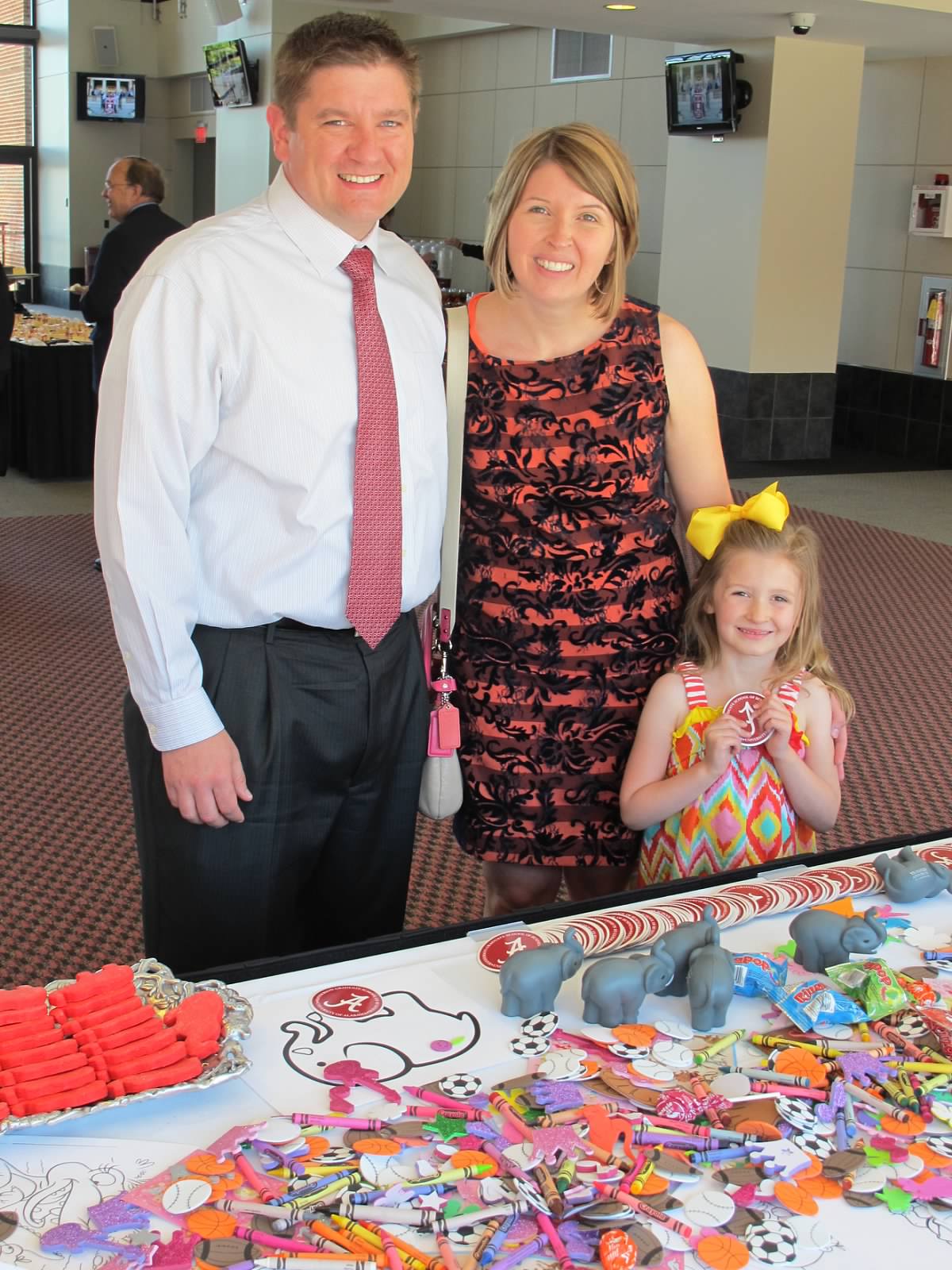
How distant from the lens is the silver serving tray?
1.14m

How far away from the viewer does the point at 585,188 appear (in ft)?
6.15

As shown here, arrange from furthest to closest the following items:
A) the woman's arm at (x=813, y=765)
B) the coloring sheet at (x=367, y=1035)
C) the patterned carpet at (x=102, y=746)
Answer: the patterned carpet at (x=102, y=746) < the woman's arm at (x=813, y=765) < the coloring sheet at (x=367, y=1035)

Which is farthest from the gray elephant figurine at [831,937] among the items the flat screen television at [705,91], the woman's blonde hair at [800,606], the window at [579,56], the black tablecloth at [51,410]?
the window at [579,56]

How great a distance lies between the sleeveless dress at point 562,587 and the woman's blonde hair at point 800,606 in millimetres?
45

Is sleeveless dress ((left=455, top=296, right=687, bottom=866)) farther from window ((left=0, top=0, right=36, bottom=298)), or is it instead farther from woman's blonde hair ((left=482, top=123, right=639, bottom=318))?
window ((left=0, top=0, right=36, bottom=298))

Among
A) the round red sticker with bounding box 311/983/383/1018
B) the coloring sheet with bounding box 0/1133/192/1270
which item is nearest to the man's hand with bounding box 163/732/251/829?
the round red sticker with bounding box 311/983/383/1018

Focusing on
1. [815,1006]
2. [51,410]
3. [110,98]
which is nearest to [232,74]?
[110,98]

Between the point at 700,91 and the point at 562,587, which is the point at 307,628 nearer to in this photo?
the point at 562,587

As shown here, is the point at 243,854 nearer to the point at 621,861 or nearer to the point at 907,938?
the point at 621,861

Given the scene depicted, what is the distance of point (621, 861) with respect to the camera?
7.21ft

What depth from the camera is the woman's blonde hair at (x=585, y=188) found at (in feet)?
6.14

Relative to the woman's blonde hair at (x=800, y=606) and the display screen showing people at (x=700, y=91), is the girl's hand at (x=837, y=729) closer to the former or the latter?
the woman's blonde hair at (x=800, y=606)

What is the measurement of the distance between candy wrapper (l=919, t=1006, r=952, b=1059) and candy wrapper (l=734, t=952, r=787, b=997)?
142 millimetres

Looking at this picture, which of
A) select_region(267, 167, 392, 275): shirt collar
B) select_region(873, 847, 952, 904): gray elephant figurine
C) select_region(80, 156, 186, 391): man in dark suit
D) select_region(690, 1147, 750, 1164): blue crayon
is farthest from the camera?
select_region(80, 156, 186, 391): man in dark suit
